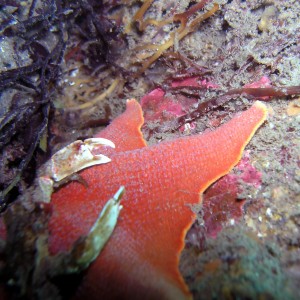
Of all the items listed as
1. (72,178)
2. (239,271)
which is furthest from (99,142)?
(239,271)

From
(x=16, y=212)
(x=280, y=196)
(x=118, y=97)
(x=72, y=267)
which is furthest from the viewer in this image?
(x=118, y=97)

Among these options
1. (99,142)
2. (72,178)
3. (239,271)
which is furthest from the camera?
(99,142)

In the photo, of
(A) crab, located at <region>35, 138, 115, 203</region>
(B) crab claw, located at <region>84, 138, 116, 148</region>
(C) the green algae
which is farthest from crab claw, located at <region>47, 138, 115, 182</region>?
(C) the green algae

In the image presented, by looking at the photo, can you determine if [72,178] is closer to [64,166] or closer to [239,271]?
[64,166]

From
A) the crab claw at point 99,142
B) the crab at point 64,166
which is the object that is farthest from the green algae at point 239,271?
the crab claw at point 99,142

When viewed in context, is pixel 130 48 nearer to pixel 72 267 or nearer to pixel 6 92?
pixel 6 92

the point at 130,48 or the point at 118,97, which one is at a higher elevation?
the point at 130,48

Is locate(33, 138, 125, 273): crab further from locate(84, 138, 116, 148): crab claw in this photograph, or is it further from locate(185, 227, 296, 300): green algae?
locate(185, 227, 296, 300): green algae

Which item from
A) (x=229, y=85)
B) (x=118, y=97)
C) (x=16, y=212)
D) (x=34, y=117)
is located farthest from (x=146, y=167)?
(x=34, y=117)
